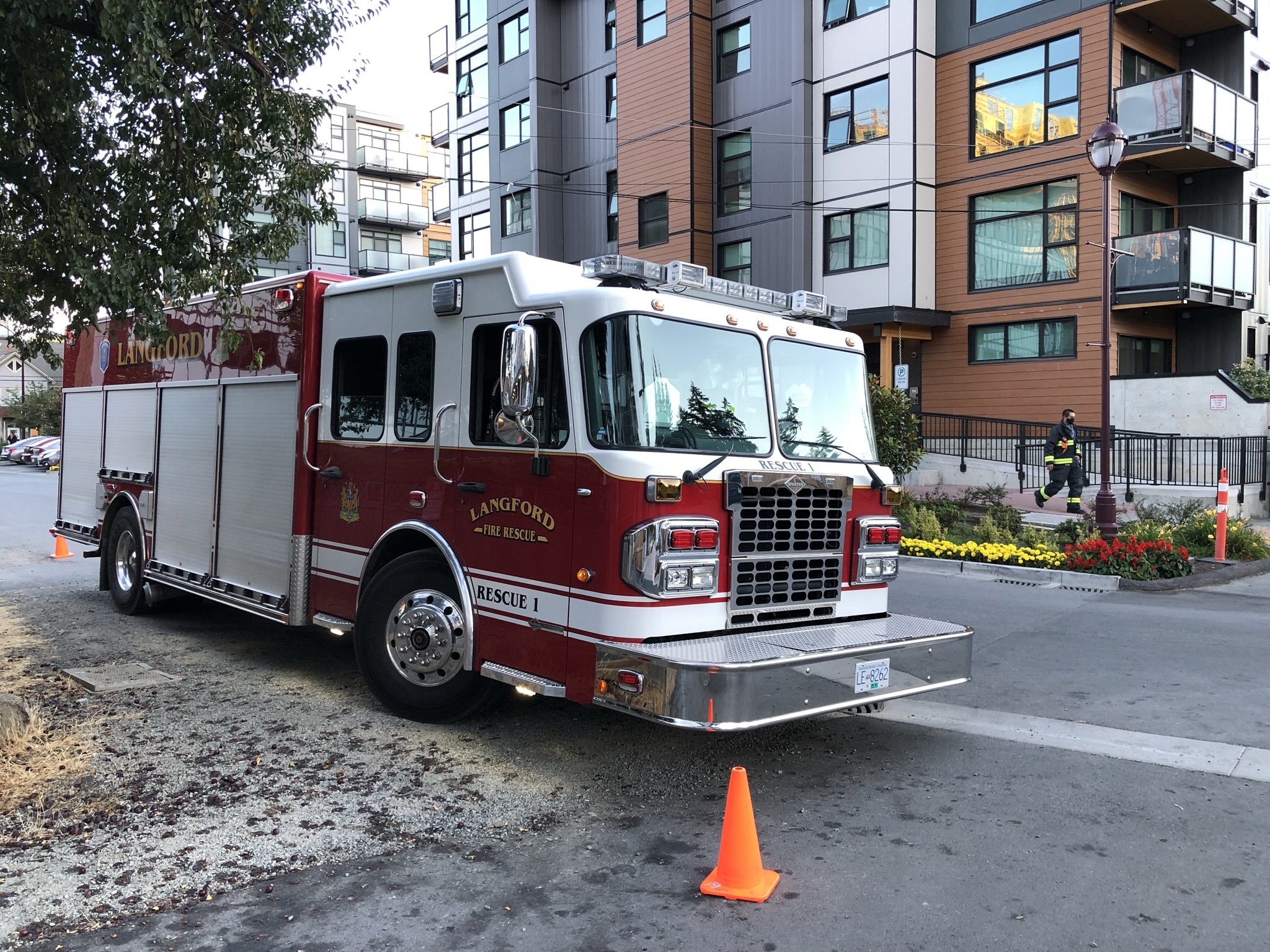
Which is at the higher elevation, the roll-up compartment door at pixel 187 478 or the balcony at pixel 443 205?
the balcony at pixel 443 205

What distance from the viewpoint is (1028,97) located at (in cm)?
2253

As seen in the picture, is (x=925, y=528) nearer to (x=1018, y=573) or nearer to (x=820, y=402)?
(x=1018, y=573)

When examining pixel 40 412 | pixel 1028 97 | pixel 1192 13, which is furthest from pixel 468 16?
pixel 40 412

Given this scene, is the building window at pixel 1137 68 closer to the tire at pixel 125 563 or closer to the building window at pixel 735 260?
the building window at pixel 735 260

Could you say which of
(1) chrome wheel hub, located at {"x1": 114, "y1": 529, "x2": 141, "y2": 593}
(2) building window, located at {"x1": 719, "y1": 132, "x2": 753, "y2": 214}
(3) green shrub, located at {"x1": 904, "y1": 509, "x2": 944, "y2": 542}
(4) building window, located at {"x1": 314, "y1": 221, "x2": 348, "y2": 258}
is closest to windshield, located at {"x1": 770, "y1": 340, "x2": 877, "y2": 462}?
(1) chrome wheel hub, located at {"x1": 114, "y1": 529, "x2": 141, "y2": 593}

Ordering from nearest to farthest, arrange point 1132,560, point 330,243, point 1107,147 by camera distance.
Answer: point 1132,560, point 1107,147, point 330,243

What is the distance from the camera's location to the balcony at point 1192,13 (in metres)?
21.0

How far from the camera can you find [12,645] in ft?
27.9

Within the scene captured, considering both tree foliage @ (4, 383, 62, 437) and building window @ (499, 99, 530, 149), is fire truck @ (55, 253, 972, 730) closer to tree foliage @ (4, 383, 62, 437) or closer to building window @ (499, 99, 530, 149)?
building window @ (499, 99, 530, 149)

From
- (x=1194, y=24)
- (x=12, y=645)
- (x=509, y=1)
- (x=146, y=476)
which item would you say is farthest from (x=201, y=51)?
(x=509, y=1)

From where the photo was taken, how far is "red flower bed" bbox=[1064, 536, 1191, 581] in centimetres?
1187

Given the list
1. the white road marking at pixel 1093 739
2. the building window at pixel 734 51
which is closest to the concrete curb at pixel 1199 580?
the white road marking at pixel 1093 739

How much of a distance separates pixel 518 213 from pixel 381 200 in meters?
21.4

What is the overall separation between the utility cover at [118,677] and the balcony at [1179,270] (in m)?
19.9
